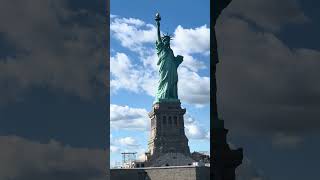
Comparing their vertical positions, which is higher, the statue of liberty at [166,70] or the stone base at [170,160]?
the statue of liberty at [166,70]

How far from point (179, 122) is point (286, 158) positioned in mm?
73762

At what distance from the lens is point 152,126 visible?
9150 cm

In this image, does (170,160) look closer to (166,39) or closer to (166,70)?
(166,70)

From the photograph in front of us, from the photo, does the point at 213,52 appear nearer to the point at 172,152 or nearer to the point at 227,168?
the point at 227,168

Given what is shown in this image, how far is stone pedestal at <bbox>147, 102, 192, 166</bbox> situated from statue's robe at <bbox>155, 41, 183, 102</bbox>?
4.66ft

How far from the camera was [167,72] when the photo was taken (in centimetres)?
8588

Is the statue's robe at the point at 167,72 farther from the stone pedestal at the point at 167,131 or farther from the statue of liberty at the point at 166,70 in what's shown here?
the stone pedestal at the point at 167,131

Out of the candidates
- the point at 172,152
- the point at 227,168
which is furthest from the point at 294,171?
the point at 172,152

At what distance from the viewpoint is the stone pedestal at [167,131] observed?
8506cm

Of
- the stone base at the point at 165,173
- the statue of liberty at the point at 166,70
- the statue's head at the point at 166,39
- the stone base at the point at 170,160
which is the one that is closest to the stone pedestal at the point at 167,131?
the statue of liberty at the point at 166,70

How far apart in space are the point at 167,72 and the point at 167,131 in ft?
30.4

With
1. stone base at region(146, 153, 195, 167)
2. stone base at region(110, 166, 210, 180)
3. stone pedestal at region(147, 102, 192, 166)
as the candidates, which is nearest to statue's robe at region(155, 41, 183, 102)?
stone pedestal at region(147, 102, 192, 166)

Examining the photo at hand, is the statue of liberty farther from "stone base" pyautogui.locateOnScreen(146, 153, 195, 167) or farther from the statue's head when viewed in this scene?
"stone base" pyautogui.locateOnScreen(146, 153, 195, 167)

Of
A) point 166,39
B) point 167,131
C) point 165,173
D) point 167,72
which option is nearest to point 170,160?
point 167,131
